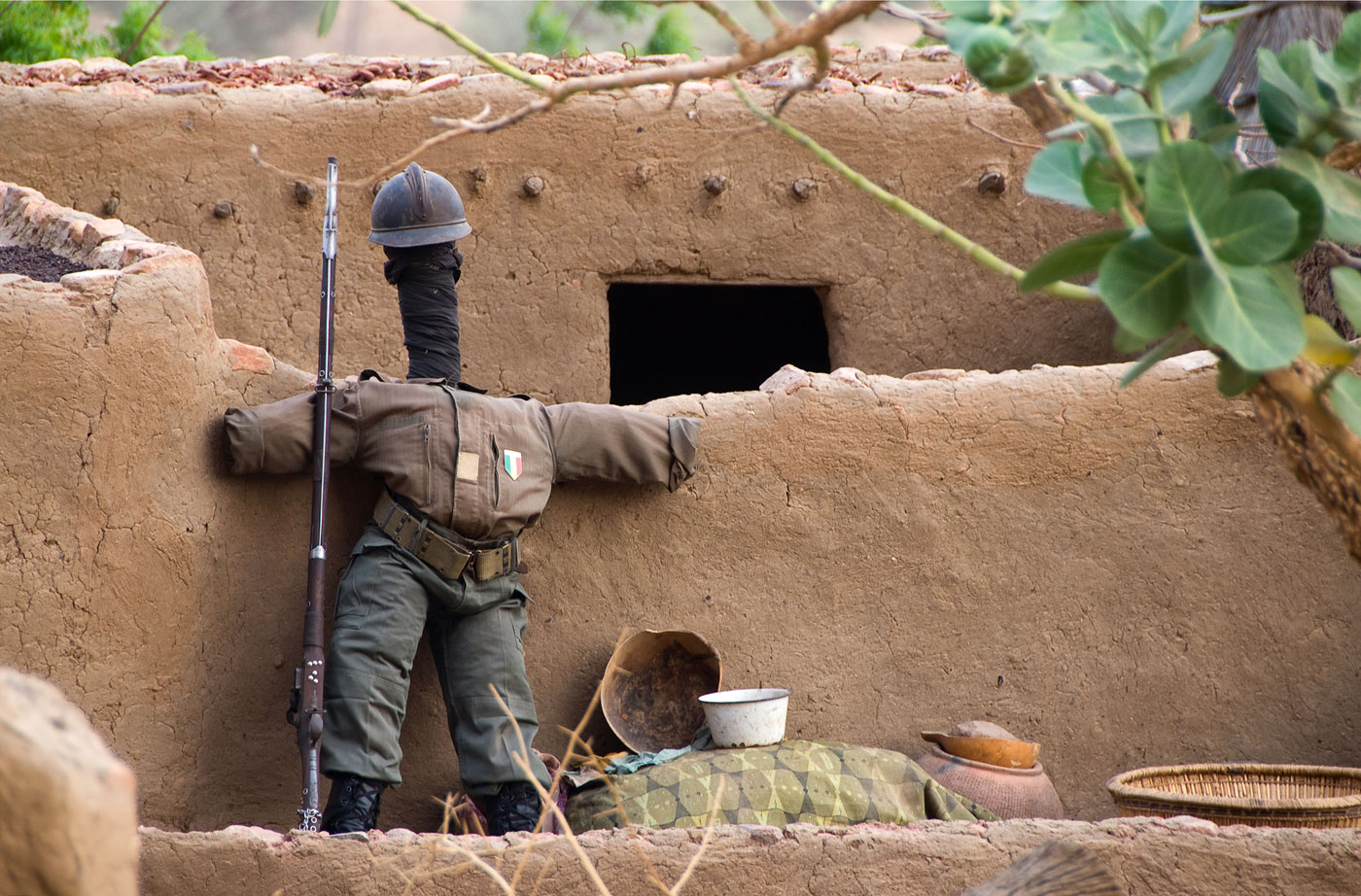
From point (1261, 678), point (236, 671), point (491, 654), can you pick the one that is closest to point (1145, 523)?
point (1261, 678)

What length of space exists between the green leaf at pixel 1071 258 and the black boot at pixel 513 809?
255cm

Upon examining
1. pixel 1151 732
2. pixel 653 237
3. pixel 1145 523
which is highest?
pixel 653 237

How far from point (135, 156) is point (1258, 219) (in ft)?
15.2

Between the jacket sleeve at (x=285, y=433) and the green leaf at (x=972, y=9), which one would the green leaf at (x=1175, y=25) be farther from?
the jacket sleeve at (x=285, y=433)

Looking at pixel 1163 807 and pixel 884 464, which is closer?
pixel 1163 807

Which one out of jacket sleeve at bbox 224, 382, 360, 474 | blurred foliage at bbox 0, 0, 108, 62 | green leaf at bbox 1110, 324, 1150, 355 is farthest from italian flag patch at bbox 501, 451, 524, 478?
blurred foliage at bbox 0, 0, 108, 62

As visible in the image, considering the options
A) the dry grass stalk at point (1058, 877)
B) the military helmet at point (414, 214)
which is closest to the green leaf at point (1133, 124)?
the dry grass stalk at point (1058, 877)

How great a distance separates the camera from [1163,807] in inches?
130

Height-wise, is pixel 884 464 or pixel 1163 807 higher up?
pixel 884 464

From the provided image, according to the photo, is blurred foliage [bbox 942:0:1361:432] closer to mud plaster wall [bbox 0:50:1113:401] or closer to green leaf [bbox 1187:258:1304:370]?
green leaf [bbox 1187:258:1304:370]

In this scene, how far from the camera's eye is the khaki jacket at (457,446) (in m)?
3.56

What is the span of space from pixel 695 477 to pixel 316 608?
117 centimetres

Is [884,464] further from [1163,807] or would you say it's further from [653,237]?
[653,237]

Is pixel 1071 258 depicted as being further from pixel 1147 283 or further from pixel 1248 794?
pixel 1248 794
